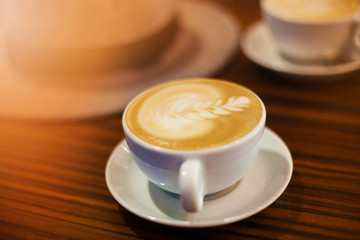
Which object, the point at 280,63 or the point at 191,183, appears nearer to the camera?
the point at 191,183

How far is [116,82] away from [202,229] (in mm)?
396

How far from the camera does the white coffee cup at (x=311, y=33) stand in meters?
0.66

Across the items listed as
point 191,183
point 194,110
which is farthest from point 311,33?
point 191,183

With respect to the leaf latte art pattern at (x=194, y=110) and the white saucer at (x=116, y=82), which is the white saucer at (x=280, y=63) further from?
the leaf latte art pattern at (x=194, y=110)

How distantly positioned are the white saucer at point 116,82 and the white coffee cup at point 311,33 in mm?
117

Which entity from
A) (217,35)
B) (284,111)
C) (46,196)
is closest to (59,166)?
(46,196)

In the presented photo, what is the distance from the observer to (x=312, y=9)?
2.37ft

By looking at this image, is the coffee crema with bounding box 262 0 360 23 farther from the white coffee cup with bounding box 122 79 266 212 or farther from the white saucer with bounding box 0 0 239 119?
the white coffee cup with bounding box 122 79 266 212

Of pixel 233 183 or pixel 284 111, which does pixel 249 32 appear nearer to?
pixel 284 111

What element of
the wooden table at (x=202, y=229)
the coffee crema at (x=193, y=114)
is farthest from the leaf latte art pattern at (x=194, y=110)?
the wooden table at (x=202, y=229)

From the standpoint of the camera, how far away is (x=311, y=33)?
67 cm

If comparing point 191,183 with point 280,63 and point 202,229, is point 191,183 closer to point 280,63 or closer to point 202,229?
point 202,229

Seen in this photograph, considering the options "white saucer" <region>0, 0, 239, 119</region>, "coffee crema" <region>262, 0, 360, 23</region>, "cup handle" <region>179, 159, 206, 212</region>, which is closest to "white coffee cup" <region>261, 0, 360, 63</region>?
"coffee crema" <region>262, 0, 360, 23</region>

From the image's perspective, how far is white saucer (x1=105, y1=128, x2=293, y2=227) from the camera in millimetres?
397
